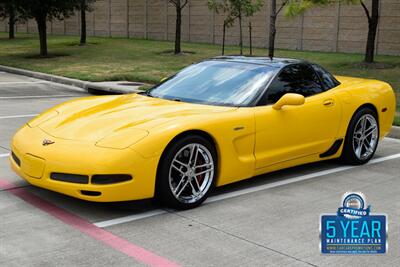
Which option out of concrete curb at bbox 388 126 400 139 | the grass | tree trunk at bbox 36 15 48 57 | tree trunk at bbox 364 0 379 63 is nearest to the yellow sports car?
concrete curb at bbox 388 126 400 139

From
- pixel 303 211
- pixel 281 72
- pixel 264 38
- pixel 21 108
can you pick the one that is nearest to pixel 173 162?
pixel 303 211

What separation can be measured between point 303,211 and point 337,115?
178cm

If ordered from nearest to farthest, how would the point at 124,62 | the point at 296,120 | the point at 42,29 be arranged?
the point at 296,120
the point at 124,62
the point at 42,29

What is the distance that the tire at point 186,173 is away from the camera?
15.6 ft

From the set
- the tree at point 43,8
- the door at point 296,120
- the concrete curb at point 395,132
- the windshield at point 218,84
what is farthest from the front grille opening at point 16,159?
the tree at point 43,8

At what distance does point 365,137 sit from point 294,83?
136 cm

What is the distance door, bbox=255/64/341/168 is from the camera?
5.58m

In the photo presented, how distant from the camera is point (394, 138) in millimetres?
8617

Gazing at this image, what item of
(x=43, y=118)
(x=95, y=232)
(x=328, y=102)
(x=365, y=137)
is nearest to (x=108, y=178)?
(x=95, y=232)

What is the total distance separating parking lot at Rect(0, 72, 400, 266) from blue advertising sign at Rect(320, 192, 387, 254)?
0.08 meters

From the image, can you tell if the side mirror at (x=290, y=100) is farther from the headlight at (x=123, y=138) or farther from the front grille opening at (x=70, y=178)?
the front grille opening at (x=70, y=178)

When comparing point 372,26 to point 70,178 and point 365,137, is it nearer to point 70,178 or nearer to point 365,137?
point 365,137

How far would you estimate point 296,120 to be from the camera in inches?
231

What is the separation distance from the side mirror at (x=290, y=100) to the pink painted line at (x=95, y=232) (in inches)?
89.5
